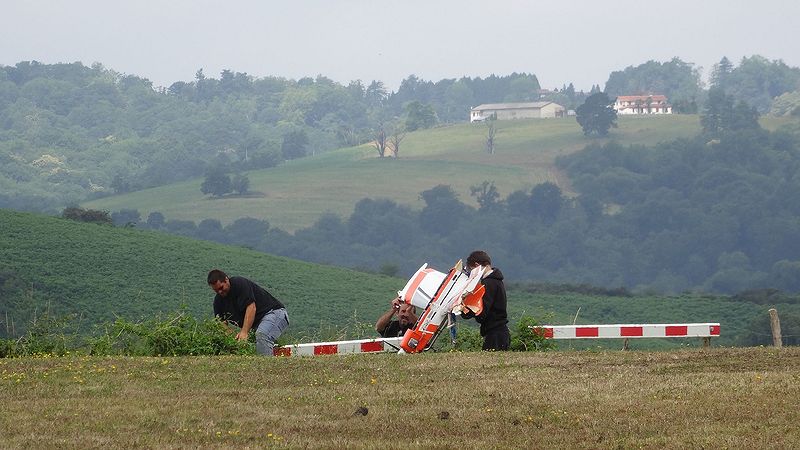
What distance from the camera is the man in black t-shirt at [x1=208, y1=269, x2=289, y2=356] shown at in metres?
17.2

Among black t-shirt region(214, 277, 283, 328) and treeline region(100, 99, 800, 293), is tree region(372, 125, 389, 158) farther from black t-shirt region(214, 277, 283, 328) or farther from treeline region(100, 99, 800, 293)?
black t-shirt region(214, 277, 283, 328)

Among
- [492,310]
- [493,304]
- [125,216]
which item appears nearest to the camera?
[493,304]

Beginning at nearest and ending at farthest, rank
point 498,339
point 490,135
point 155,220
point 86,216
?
point 498,339 < point 86,216 < point 155,220 < point 490,135

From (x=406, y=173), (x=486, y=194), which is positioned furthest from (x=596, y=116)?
(x=406, y=173)

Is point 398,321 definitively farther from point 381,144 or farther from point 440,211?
point 381,144

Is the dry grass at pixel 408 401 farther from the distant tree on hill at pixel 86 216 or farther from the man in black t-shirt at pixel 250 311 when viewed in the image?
the distant tree on hill at pixel 86 216

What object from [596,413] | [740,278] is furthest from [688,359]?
[740,278]

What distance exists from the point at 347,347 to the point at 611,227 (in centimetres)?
14593

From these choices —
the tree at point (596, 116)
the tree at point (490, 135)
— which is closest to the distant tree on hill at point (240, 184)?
the tree at point (490, 135)

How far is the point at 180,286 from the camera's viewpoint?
3295 inches

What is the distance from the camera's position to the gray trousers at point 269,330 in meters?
17.3

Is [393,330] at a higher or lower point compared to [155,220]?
higher

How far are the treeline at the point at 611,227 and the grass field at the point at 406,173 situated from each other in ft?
9.57

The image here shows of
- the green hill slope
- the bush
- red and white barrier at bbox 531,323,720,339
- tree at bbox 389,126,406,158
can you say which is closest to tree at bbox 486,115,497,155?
tree at bbox 389,126,406,158
